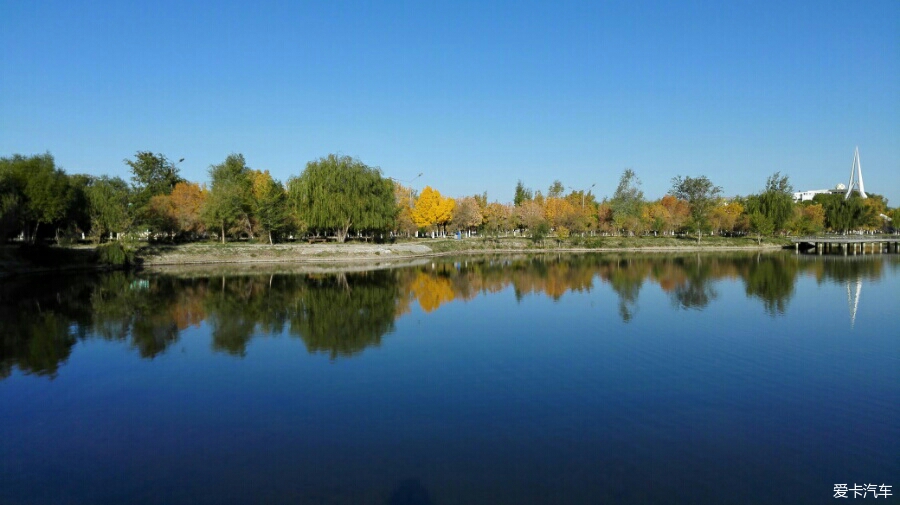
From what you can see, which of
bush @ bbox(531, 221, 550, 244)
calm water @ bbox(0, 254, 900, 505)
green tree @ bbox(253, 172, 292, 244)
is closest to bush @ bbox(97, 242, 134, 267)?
green tree @ bbox(253, 172, 292, 244)

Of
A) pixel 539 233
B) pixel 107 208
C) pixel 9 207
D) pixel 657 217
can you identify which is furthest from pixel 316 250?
pixel 657 217

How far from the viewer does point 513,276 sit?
39.6 m

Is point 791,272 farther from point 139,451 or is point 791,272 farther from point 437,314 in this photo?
point 139,451

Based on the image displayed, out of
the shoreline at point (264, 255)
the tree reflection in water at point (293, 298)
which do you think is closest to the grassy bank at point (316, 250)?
the shoreline at point (264, 255)

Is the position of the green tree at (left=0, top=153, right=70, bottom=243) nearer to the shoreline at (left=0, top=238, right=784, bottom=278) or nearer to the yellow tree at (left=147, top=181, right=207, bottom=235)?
the shoreline at (left=0, top=238, right=784, bottom=278)

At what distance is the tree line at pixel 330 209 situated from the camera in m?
44.2

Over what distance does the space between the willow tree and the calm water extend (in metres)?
30.9

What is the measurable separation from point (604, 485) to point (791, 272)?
3866 centimetres

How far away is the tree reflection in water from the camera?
18.3m

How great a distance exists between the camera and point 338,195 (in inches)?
2157

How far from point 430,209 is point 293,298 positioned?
5205 centimetres

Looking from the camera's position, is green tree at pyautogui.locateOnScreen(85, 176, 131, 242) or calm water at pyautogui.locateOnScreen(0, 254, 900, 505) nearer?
calm water at pyautogui.locateOnScreen(0, 254, 900, 505)

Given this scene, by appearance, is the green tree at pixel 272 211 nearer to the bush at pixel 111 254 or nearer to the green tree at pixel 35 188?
the bush at pixel 111 254

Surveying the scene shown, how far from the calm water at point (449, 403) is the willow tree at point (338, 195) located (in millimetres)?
30854
